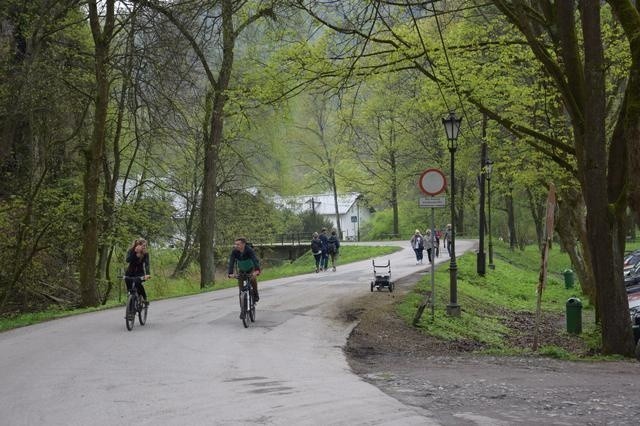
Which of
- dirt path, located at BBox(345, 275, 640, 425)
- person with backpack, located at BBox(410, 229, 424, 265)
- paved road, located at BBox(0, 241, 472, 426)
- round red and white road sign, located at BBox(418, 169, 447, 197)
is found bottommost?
dirt path, located at BBox(345, 275, 640, 425)

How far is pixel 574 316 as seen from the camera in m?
16.6

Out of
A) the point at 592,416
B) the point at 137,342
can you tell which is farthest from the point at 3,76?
the point at 592,416

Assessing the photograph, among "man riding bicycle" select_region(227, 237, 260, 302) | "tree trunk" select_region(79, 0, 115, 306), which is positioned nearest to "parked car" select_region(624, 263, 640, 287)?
"man riding bicycle" select_region(227, 237, 260, 302)

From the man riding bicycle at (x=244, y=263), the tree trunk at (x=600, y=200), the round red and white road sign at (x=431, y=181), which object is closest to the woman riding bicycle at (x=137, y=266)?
the man riding bicycle at (x=244, y=263)

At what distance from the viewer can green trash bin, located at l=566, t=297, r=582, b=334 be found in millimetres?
16500

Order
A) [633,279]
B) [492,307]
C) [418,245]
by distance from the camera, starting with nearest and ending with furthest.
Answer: [633,279]
[492,307]
[418,245]

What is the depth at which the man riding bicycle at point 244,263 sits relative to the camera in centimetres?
1395

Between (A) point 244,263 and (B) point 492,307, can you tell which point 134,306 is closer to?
(A) point 244,263

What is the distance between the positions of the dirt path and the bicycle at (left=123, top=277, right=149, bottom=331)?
14.3ft

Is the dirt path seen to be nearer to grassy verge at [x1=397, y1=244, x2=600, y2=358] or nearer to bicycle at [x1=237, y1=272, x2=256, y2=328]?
grassy verge at [x1=397, y1=244, x2=600, y2=358]

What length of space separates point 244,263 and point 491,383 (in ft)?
22.3

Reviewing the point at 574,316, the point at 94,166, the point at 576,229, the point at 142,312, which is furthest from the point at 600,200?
the point at 94,166

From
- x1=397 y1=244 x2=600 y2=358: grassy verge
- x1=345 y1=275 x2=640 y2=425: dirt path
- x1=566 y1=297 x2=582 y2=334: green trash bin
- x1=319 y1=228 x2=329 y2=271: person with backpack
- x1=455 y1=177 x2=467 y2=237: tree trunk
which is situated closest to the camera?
x1=345 y1=275 x2=640 y2=425: dirt path

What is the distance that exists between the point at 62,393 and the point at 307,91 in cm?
961
